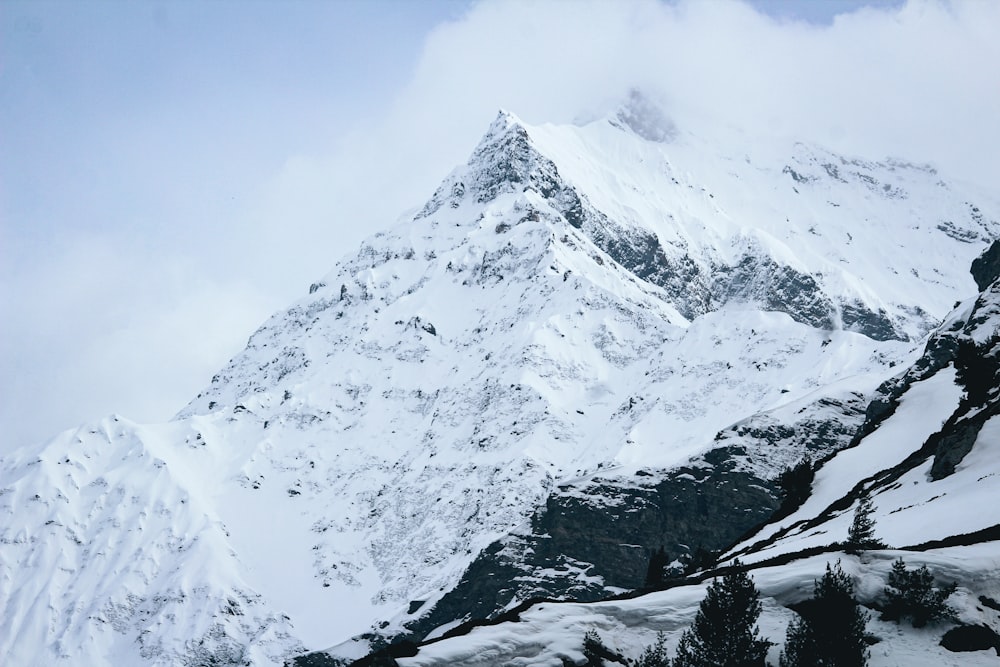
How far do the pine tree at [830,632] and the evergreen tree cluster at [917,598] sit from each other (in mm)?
1134

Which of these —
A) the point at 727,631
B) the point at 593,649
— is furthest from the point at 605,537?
the point at 727,631

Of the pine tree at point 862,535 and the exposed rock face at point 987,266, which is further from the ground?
A: the exposed rock face at point 987,266

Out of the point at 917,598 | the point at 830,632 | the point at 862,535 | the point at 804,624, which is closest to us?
the point at 830,632

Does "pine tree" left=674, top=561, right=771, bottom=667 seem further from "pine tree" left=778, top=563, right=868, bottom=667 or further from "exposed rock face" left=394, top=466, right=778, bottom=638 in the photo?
"exposed rock face" left=394, top=466, right=778, bottom=638

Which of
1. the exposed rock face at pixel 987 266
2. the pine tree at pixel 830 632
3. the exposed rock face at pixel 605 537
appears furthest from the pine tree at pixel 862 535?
the exposed rock face at pixel 605 537

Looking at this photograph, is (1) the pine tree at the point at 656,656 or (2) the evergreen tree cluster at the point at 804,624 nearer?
(2) the evergreen tree cluster at the point at 804,624

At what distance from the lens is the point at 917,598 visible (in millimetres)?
40812

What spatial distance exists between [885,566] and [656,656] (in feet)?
29.8

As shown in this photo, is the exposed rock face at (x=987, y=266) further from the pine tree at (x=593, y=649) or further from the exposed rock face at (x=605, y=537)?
the pine tree at (x=593, y=649)

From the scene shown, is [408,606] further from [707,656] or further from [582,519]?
[707,656]

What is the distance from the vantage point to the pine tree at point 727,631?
3984 cm

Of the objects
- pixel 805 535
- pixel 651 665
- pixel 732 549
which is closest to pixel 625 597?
pixel 651 665

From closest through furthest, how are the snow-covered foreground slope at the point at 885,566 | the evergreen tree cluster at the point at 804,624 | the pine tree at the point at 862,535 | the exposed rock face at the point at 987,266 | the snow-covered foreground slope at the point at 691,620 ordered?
1. the evergreen tree cluster at the point at 804,624
2. the snow-covered foreground slope at the point at 691,620
3. the snow-covered foreground slope at the point at 885,566
4. the pine tree at the point at 862,535
5. the exposed rock face at the point at 987,266

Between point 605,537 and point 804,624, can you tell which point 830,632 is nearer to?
point 804,624
